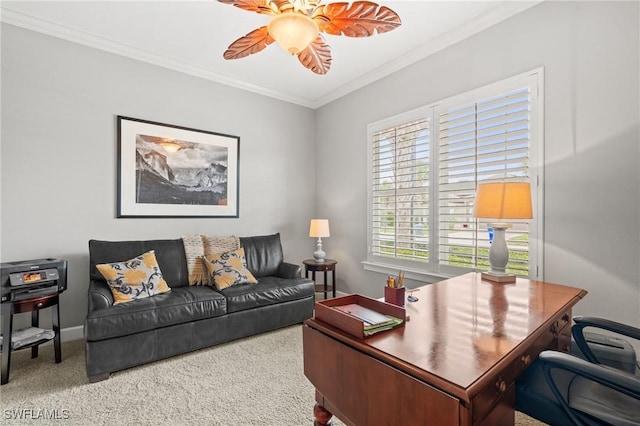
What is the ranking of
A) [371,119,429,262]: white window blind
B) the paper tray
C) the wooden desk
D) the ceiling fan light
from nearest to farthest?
the wooden desk < the paper tray < the ceiling fan light < [371,119,429,262]: white window blind

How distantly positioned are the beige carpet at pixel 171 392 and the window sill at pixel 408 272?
1330mm

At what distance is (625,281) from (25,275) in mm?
4169

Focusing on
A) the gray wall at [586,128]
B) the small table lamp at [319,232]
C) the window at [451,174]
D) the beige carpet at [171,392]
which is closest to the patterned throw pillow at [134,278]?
the beige carpet at [171,392]

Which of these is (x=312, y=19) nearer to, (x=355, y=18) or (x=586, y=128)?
(x=355, y=18)

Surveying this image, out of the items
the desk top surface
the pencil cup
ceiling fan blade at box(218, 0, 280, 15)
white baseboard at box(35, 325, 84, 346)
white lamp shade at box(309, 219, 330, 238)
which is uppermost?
ceiling fan blade at box(218, 0, 280, 15)

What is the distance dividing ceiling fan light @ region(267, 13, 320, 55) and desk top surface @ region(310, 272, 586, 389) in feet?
4.80

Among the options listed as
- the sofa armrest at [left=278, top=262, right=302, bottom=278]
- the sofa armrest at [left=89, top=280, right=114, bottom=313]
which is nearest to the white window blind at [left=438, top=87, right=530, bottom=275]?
the sofa armrest at [left=278, top=262, right=302, bottom=278]

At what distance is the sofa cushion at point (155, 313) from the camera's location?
7.11 ft

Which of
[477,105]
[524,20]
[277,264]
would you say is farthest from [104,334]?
[524,20]

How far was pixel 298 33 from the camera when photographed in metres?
1.64

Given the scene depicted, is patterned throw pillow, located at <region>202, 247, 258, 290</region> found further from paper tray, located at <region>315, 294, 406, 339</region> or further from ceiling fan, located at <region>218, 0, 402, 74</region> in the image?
ceiling fan, located at <region>218, 0, 402, 74</region>

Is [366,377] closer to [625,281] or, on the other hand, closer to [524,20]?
[625,281]

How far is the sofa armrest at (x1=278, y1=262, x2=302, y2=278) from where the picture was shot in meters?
3.50

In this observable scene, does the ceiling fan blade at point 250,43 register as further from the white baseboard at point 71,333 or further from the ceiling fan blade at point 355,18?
the white baseboard at point 71,333
